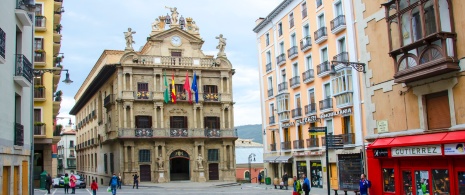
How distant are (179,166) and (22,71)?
36239 millimetres

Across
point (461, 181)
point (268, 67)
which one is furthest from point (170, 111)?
point (461, 181)

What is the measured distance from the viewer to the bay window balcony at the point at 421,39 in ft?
51.5

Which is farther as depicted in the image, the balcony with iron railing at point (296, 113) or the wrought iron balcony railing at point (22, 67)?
the balcony with iron railing at point (296, 113)

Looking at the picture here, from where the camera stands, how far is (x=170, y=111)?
5147cm

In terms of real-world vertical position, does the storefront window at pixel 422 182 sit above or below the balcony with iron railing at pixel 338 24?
below

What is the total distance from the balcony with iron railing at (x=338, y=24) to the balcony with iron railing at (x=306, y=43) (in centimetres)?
365

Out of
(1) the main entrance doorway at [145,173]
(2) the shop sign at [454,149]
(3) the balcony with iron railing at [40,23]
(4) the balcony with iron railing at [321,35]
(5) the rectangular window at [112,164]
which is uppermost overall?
(3) the balcony with iron railing at [40,23]

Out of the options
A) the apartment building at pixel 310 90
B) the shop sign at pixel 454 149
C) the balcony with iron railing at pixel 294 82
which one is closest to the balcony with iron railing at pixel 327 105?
the apartment building at pixel 310 90

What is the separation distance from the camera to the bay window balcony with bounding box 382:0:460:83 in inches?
619

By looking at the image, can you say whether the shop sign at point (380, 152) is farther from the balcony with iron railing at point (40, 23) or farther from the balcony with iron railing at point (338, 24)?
the balcony with iron railing at point (40, 23)

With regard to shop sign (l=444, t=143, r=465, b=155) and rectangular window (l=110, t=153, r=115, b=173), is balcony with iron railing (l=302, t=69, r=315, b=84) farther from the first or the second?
shop sign (l=444, t=143, r=465, b=155)

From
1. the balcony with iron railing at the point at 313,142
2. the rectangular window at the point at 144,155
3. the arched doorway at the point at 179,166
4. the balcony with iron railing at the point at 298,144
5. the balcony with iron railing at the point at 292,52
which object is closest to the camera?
the balcony with iron railing at the point at 313,142

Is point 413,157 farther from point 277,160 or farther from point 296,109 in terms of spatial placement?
point 277,160

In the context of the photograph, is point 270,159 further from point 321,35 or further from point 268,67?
point 321,35
